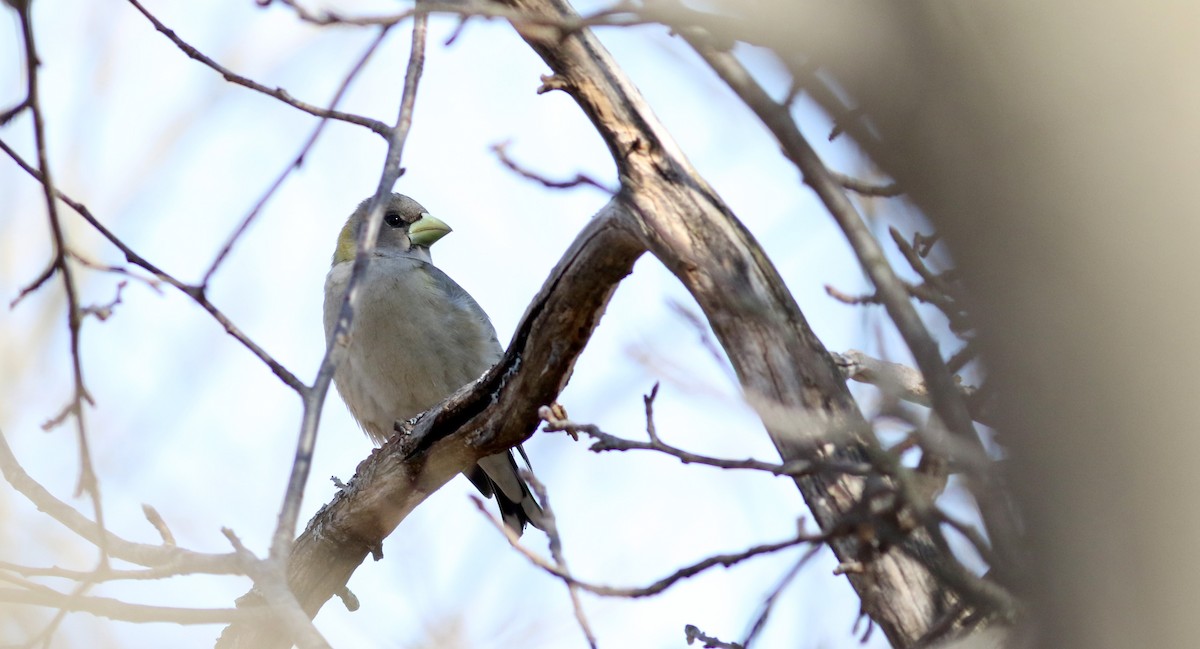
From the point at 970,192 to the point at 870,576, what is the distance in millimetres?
1278

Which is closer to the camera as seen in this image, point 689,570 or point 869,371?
point 689,570

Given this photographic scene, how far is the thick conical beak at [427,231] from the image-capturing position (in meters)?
7.26

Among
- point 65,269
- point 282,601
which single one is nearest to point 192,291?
point 65,269

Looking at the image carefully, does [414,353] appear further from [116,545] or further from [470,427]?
[116,545]

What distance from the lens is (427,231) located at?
23.9 ft

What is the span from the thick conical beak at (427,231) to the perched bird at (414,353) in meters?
0.64

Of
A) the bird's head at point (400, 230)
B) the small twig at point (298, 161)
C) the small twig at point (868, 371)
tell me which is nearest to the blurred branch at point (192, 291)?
the small twig at point (298, 161)

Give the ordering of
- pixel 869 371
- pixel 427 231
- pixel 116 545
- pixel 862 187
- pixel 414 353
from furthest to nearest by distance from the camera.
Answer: pixel 427 231 → pixel 414 353 → pixel 869 371 → pixel 862 187 → pixel 116 545

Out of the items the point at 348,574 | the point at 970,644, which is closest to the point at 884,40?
the point at 970,644

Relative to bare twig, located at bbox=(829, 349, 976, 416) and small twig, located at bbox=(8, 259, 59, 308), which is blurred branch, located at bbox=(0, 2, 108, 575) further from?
bare twig, located at bbox=(829, 349, 976, 416)

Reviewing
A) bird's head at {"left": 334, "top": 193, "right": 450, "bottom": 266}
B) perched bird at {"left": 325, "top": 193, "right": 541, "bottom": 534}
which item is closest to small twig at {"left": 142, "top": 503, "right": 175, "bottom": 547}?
perched bird at {"left": 325, "top": 193, "right": 541, "bottom": 534}

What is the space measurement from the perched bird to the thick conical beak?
642mm

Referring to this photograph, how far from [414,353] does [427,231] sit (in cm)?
141

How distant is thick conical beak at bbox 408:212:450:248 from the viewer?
7258 millimetres
